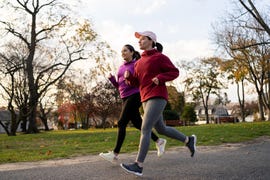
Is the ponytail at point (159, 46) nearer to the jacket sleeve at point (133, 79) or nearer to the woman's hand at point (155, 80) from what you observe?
the jacket sleeve at point (133, 79)

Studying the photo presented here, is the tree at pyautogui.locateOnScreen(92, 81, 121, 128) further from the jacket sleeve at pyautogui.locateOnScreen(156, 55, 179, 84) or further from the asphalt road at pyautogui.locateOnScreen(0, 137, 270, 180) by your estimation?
the jacket sleeve at pyautogui.locateOnScreen(156, 55, 179, 84)

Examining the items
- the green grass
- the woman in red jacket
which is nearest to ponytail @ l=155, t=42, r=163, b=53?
the woman in red jacket

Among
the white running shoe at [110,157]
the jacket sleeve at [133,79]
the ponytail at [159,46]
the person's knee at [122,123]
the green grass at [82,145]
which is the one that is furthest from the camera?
the green grass at [82,145]

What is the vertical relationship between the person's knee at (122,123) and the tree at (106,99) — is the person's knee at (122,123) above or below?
below

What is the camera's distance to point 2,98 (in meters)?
38.7

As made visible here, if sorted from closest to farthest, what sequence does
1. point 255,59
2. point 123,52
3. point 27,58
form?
point 123,52 → point 27,58 → point 255,59

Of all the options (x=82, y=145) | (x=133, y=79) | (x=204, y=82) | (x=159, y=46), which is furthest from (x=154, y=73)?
(x=204, y=82)

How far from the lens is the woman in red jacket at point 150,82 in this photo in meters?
4.45


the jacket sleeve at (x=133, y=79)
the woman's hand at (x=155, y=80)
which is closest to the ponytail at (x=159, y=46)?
the jacket sleeve at (x=133, y=79)

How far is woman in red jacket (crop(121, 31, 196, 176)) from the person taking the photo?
4.45 meters

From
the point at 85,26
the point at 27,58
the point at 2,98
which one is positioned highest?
the point at 85,26

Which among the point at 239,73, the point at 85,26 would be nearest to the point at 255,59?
the point at 239,73

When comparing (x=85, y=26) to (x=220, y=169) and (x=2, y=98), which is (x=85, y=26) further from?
(x=220, y=169)

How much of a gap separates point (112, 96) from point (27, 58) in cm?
2986
